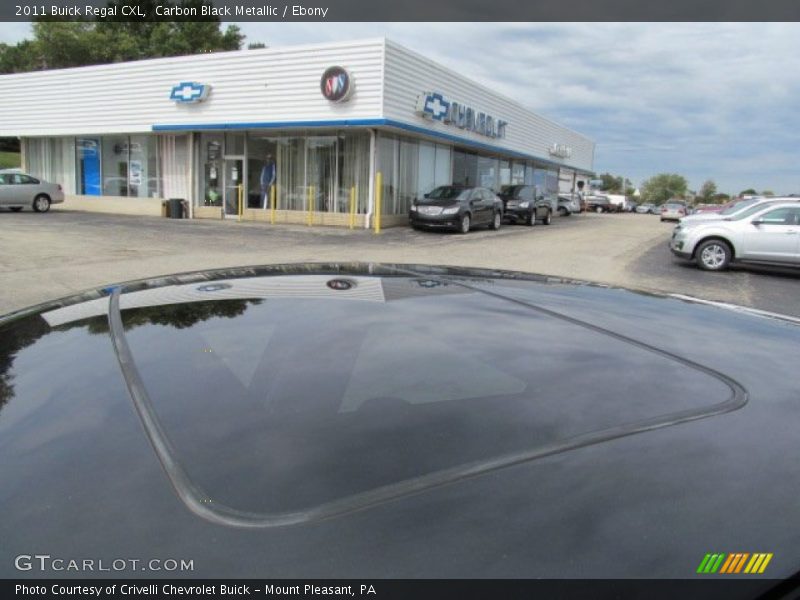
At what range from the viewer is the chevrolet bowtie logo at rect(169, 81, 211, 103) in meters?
22.7

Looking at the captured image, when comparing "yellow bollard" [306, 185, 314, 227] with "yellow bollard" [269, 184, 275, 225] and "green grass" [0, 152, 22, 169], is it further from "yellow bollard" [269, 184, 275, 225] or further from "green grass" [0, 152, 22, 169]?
"green grass" [0, 152, 22, 169]

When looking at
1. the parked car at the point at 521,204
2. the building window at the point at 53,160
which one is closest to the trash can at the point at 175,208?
the building window at the point at 53,160

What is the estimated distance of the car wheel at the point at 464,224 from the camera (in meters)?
20.1

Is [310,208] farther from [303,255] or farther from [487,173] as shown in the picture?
[487,173]

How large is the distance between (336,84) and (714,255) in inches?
498

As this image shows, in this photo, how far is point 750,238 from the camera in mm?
13062

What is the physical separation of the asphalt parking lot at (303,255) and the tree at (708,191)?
404 ft

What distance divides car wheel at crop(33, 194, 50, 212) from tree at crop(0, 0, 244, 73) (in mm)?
37835

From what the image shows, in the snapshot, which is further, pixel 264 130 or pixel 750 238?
pixel 264 130

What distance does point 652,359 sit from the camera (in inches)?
65.3

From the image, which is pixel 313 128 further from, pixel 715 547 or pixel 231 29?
pixel 231 29

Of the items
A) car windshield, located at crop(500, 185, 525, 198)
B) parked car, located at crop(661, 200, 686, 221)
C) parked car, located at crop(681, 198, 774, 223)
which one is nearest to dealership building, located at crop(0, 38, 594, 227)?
car windshield, located at crop(500, 185, 525, 198)
